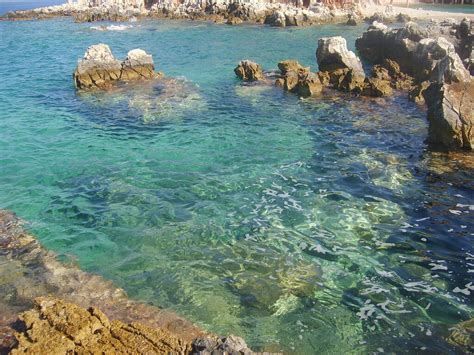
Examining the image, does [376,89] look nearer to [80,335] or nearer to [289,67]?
[289,67]

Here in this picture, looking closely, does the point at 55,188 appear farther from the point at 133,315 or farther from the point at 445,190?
the point at 445,190

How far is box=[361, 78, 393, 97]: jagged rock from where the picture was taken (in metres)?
23.5

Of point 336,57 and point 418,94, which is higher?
point 336,57

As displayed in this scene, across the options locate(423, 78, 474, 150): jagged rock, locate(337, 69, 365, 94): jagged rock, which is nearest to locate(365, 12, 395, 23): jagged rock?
locate(337, 69, 365, 94): jagged rock

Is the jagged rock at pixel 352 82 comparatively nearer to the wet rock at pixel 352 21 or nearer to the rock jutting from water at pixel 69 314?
the rock jutting from water at pixel 69 314

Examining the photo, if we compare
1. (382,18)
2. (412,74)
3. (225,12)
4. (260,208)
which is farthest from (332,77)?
(225,12)

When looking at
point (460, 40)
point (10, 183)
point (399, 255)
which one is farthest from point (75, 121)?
point (460, 40)

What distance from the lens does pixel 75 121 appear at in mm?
21125

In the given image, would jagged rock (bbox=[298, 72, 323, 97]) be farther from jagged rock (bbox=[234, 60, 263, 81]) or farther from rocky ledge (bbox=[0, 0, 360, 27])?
rocky ledge (bbox=[0, 0, 360, 27])

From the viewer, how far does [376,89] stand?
926 inches

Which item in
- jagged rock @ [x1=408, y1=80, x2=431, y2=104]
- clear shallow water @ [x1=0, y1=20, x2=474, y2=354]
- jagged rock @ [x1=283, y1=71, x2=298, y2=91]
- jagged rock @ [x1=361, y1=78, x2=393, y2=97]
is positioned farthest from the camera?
jagged rock @ [x1=283, y1=71, x2=298, y2=91]

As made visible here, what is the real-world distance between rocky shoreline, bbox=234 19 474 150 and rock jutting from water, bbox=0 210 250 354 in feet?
43.7

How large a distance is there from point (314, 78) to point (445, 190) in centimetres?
1377

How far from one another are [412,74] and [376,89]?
6.58 metres
